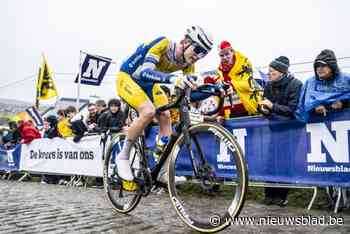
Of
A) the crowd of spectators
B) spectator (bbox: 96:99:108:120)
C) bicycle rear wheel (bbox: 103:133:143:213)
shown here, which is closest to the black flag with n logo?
the crowd of spectators

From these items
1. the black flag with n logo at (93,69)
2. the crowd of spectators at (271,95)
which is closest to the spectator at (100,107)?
the crowd of spectators at (271,95)

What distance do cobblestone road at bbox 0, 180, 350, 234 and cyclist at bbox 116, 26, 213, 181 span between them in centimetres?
59

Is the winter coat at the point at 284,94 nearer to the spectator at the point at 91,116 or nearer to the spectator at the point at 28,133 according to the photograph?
the spectator at the point at 91,116

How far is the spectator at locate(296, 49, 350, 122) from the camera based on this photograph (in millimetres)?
5023

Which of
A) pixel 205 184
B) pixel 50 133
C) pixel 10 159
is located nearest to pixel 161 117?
pixel 205 184

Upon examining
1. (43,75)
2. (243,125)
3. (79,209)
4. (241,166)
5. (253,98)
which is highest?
(43,75)

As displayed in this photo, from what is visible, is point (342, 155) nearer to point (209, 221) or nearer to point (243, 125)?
point (243, 125)

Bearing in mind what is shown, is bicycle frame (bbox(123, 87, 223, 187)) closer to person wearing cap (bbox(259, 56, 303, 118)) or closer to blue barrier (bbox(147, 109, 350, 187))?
blue barrier (bbox(147, 109, 350, 187))

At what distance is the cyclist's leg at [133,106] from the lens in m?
4.46

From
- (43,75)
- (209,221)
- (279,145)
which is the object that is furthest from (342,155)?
(43,75)

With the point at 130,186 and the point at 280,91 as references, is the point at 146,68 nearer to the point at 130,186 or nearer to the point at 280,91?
the point at 130,186

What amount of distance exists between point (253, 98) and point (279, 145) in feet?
4.17

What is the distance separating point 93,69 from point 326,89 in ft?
38.1

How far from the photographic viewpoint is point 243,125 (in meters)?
6.28
